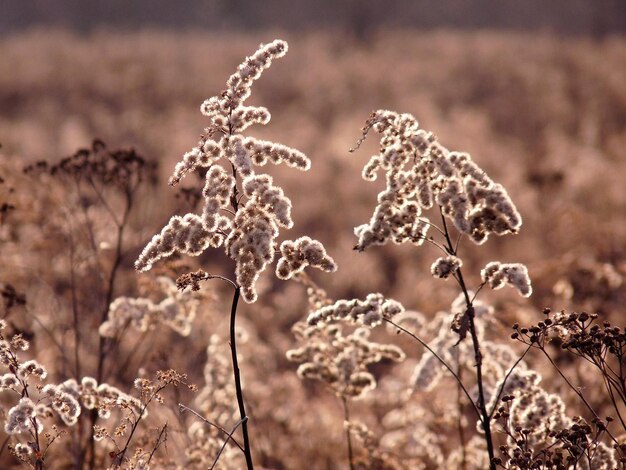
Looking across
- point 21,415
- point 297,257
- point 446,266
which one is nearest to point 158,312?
point 21,415

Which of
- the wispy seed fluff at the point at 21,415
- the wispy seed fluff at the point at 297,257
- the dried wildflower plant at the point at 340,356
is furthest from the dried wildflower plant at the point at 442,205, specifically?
the wispy seed fluff at the point at 21,415

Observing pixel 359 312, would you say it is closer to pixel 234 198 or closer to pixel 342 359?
pixel 234 198

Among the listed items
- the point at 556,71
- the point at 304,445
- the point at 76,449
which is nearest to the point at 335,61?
the point at 556,71

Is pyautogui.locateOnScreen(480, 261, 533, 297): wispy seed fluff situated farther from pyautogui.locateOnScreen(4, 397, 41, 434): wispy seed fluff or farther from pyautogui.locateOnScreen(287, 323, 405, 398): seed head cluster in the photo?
pyautogui.locateOnScreen(4, 397, 41, 434): wispy seed fluff

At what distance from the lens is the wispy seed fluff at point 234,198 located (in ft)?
12.0

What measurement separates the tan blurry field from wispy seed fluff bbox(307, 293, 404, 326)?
52.4 inches

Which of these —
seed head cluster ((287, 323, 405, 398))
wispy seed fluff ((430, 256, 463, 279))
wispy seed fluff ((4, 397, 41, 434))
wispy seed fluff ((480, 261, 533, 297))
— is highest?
seed head cluster ((287, 323, 405, 398))

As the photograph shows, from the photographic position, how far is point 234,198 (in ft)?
12.8

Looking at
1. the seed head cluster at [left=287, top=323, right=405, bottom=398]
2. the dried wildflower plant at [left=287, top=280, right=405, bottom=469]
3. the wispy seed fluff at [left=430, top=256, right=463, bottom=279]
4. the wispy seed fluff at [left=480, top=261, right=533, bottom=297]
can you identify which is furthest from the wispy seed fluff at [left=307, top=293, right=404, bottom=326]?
the seed head cluster at [left=287, top=323, right=405, bottom=398]

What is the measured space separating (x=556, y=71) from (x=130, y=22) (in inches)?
998

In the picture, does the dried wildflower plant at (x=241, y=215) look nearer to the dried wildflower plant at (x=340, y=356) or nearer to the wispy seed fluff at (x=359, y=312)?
the wispy seed fluff at (x=359, y=312)

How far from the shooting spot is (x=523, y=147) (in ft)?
76.3

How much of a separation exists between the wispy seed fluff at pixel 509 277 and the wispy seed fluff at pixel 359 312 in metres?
0.50

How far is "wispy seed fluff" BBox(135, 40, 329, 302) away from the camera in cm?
365
